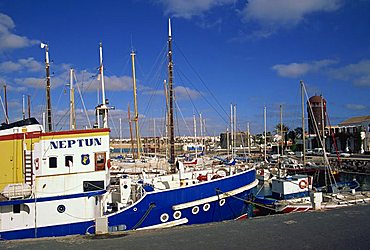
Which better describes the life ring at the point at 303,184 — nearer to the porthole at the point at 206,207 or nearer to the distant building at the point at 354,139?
the porthole at the point at 206,207

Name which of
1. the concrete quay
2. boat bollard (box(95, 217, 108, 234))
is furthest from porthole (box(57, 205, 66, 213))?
the concrete quay

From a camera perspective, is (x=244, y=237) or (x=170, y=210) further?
(x=170, y=210)

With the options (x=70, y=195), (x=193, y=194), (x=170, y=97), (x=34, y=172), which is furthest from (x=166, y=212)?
(x=170, y=97)

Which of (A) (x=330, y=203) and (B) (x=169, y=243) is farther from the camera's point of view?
(A) (x=330, y=203)

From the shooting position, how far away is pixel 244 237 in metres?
9.27

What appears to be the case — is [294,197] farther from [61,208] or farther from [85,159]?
[61,208]

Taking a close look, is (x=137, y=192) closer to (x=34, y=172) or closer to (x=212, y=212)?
(x=212, y=212)

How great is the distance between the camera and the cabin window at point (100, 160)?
50.1ft

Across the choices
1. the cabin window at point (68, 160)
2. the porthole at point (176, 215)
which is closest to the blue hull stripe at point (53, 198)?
the cabin window at point (68, 160)

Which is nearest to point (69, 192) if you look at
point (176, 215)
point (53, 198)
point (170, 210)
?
point (53, 198)

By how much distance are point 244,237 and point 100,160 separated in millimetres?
8415

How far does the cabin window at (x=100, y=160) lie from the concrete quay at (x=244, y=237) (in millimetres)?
5659

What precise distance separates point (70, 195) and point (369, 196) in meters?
19.2

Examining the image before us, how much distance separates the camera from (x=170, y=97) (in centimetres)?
2527
